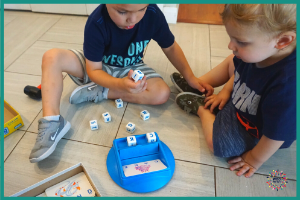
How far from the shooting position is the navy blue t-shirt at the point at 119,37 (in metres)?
0.86

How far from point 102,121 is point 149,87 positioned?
0.86 feet

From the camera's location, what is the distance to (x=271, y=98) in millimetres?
657

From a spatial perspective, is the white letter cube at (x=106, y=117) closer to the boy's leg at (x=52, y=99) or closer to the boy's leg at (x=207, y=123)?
the boy's leg at (x=52, y=99)

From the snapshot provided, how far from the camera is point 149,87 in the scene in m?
1.07

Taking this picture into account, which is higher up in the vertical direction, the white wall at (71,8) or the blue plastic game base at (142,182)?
the white wall at (71,8)

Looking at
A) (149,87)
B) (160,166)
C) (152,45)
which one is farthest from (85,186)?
(152,45)

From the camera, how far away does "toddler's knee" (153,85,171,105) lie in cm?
105

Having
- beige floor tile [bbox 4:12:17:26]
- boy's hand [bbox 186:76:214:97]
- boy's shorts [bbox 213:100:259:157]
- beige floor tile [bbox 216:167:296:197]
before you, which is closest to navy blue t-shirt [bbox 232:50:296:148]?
boy's shorts [bbox 213:100:259:157]

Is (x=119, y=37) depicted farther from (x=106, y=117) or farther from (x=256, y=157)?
(x=256, y=157)

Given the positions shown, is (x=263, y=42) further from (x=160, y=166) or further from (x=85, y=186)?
(x=85, y=186)

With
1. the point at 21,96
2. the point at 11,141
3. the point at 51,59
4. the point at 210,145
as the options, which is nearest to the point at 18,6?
the point at 21,96

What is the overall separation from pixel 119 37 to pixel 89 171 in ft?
1.71

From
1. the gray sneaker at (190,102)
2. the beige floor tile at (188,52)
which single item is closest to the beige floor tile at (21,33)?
the beige floor tile at (188,52)

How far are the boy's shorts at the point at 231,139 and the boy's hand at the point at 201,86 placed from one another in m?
0.20
